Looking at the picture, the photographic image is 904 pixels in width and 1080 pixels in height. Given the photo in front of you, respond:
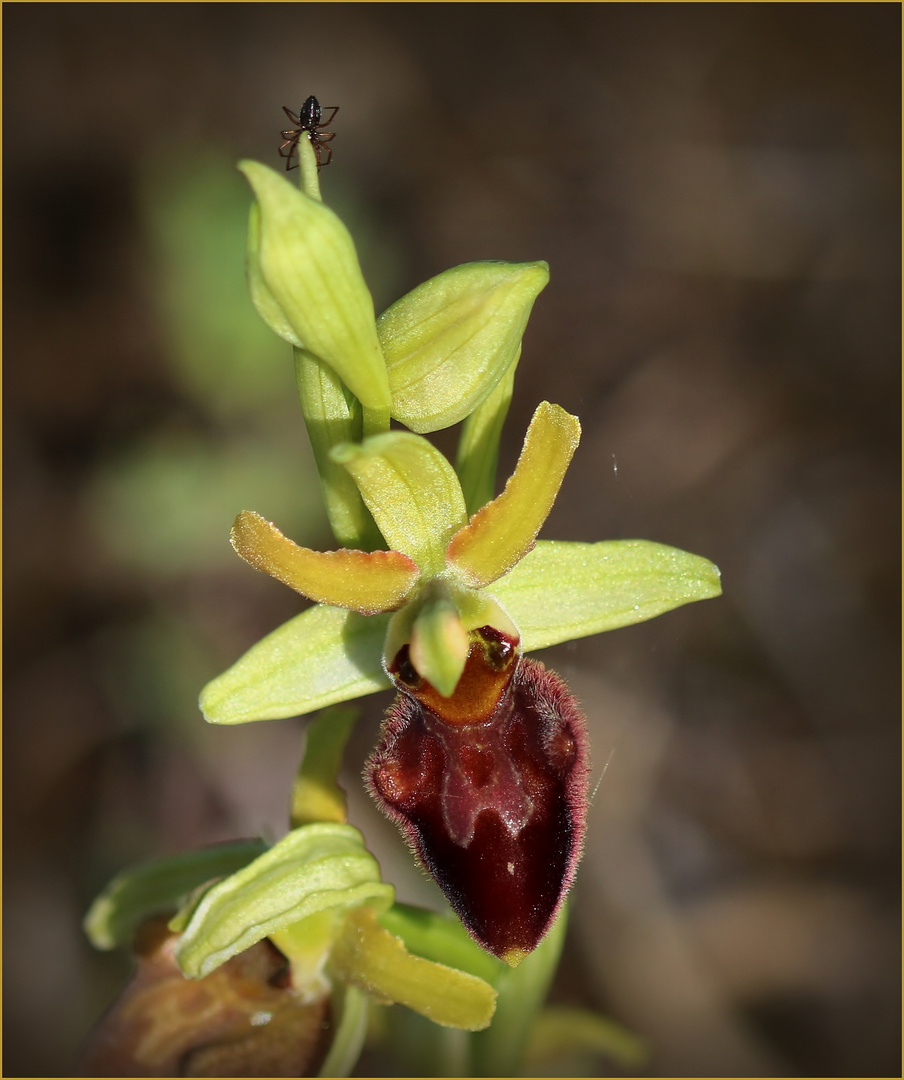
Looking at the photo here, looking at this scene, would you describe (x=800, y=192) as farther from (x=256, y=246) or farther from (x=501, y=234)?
(x=256, y=246)

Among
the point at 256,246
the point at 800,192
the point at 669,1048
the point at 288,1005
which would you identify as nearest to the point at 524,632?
the point at 256,246

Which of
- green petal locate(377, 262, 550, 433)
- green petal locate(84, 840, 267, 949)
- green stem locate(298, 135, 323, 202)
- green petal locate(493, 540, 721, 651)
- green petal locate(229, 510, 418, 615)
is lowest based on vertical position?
green petal locate(84, 840, 267, 949)

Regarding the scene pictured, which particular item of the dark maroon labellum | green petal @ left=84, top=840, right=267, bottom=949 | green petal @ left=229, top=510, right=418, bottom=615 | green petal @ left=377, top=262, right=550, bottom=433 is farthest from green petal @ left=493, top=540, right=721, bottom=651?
green petal @ left=84, top=840, right=267, bottom=949

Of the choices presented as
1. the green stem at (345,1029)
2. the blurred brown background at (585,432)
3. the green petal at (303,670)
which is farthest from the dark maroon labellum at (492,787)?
the blurred brown background at (585,432)

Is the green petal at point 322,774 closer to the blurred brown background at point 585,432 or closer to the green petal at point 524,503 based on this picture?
the green petal at point 524,503

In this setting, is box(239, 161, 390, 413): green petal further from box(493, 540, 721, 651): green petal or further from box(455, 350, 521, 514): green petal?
box(493, 540, 721, 651): green petal

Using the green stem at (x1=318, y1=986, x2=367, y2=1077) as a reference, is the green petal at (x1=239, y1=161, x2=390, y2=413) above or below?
above
